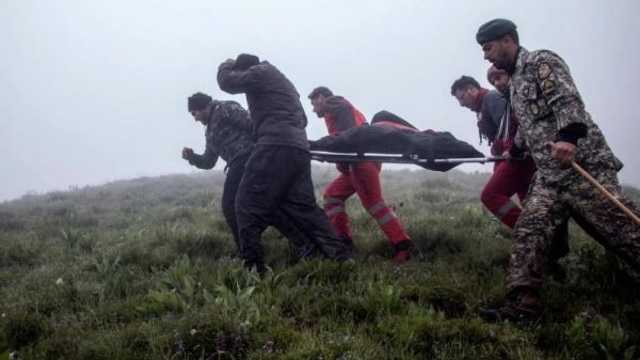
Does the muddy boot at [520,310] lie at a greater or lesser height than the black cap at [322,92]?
lesser

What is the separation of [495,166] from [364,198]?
182 centimetres

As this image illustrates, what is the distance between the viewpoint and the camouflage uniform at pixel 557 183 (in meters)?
4.70

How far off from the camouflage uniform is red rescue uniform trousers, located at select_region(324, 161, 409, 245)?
238 centimetres

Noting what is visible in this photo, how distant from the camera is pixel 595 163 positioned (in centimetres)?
497

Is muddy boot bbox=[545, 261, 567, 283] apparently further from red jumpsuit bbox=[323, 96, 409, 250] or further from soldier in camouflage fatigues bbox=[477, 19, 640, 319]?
red jumpsuit bbox=[323, 96, 409, 250]

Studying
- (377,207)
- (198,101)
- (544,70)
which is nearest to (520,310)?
(544,70)

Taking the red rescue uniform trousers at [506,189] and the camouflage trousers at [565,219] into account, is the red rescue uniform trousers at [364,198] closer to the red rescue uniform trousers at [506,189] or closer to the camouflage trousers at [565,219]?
the red rescue uniform trousers at [506,189]

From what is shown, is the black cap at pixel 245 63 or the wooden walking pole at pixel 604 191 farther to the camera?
the black cap at pixel 245 63

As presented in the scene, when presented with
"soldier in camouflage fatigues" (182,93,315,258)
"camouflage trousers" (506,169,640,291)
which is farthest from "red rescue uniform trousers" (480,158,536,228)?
"soldier in camouflage fatigues" (182,93,315,258)

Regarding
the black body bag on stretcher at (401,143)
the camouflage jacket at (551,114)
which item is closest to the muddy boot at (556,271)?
the camouflage jacket at (551,114)

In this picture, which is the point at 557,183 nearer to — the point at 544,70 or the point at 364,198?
the point at 544,70

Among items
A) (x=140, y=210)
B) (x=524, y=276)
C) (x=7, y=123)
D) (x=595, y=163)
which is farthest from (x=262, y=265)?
(x=7, y=123)

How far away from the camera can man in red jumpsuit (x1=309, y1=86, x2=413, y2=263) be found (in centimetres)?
729

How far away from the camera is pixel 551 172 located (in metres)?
5.04
